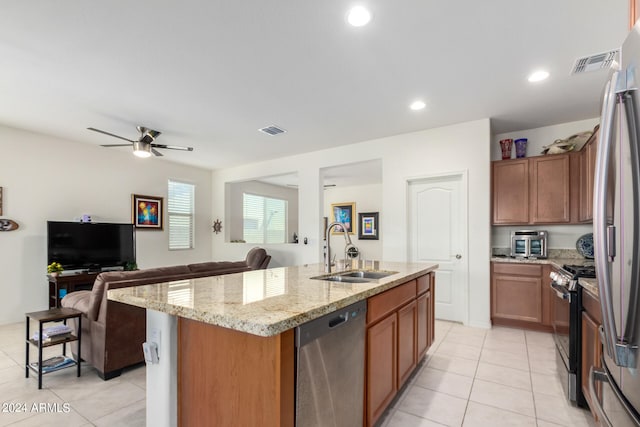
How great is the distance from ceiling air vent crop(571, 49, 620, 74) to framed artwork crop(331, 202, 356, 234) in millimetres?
5915

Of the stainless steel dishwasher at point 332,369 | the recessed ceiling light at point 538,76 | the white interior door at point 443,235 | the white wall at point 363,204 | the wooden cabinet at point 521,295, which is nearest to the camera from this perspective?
the stainless steel dishwasher at point 332,369

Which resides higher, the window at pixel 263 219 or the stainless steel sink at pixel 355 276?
the window at pixel 263 219

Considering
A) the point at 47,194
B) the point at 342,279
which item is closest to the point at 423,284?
the point at 342,279

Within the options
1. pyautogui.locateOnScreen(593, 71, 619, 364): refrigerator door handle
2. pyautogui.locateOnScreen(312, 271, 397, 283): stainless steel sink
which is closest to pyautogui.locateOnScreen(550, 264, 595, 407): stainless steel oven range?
pyautogui.locateOnScreen(312, 271, 397, 283): stainless steel sink

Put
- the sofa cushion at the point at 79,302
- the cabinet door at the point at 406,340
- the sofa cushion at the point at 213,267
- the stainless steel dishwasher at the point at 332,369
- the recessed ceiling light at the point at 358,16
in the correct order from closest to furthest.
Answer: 1. the stainless steel dishwasher at the point at 332,369
2. the recessed ceiling light at the point at 358,16
3. the cabinet door at the point at 406,340
4. the sofa cushion at the point at 79,302
5. the sofa cushion at the point at 213,267

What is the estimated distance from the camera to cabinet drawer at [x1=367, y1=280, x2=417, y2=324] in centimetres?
173

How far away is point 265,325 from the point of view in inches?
39.5

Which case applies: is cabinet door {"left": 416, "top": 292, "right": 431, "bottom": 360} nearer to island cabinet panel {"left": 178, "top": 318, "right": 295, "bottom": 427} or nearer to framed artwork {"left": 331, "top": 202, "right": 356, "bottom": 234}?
island cabinet panel {"left": 178, "top": 318, "right": 295, "bottom": 427}

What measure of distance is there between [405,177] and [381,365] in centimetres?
317

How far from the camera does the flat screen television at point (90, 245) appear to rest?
4.39m

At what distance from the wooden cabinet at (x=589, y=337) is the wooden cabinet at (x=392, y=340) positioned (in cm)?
103

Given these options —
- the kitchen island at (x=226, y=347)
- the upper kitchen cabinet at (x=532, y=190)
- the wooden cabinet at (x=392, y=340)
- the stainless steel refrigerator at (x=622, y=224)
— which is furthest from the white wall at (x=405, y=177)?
the stainless steel refrigerator at (x=622, y=224)

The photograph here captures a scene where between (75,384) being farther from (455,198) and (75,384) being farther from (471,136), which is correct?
(471,136)

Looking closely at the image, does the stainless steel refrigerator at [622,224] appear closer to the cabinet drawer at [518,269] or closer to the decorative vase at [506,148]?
the cabinet drawer at [518,269]
